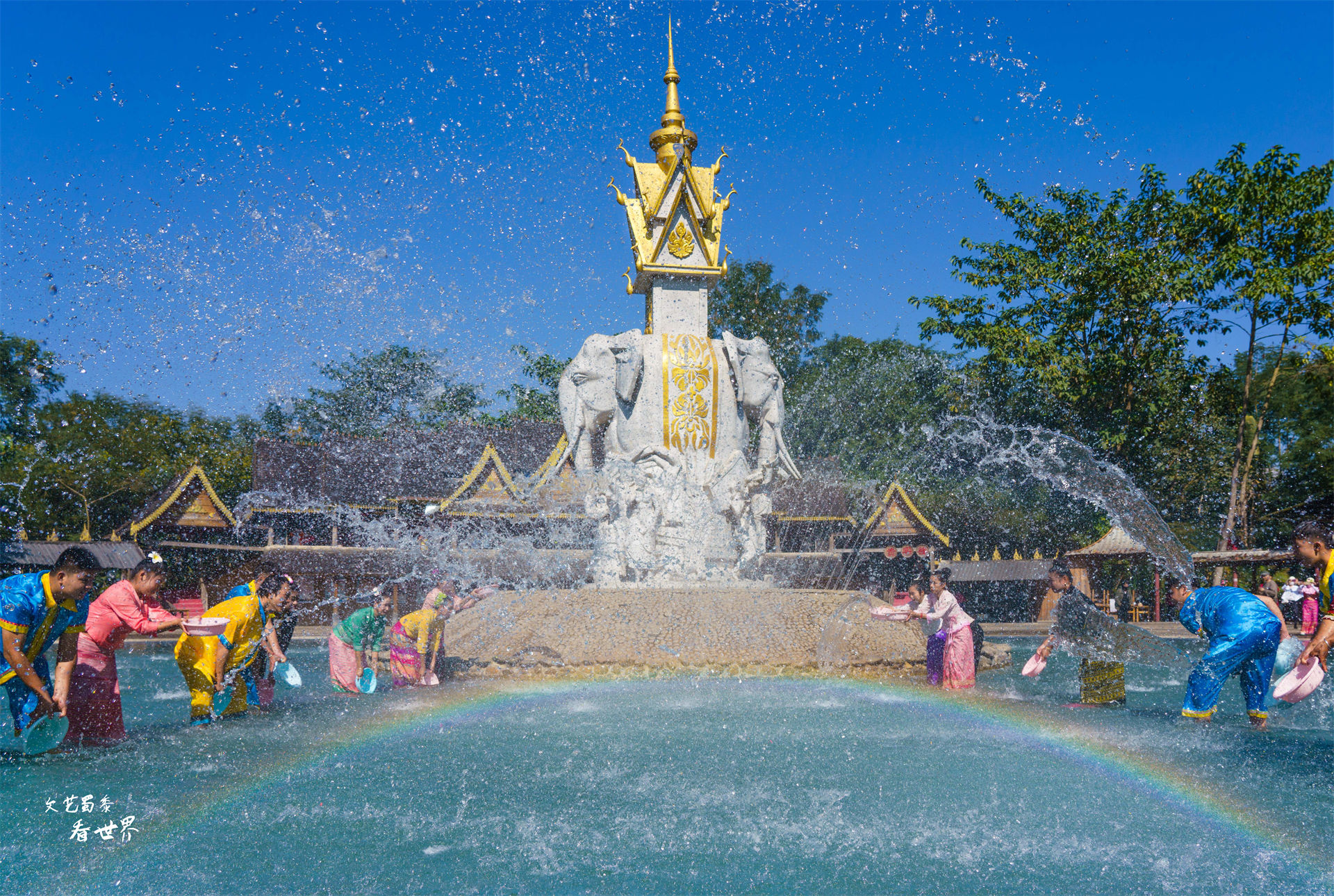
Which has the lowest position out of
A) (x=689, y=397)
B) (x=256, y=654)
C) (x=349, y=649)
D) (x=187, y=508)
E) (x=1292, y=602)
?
(x=1292, y=602)

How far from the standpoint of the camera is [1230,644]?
6.84 metres

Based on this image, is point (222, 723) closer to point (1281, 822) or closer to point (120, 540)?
point (1281, 822)

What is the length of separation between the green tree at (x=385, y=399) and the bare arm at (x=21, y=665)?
29.9 metres

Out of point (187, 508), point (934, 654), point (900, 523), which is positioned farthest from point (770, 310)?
point (934, 654)

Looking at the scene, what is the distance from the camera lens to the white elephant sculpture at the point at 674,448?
39.4 feet

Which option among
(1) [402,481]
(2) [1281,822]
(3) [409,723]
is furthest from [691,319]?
(1) [402,481]

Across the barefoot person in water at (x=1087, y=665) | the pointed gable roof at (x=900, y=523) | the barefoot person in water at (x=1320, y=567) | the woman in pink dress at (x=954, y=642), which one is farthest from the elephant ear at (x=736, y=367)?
the pointed gable roof at (x=900, y=523)

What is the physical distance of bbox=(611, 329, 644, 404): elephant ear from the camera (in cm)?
1262

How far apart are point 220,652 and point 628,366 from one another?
662cm

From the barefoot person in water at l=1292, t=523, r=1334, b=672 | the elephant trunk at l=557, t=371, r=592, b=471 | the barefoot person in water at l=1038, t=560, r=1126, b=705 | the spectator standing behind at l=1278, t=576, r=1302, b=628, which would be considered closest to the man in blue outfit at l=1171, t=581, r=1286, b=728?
the barefoot person in water at l=1292, t=523, r=1334, b=672

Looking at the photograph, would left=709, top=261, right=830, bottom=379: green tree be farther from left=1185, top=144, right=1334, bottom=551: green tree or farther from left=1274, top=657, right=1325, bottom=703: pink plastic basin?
left=1274, top=657, right=1325, bottom=703: pink plastic basin

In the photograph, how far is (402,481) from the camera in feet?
92.7

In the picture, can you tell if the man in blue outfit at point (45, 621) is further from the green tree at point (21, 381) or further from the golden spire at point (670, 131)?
the green tree at point (21, 381)

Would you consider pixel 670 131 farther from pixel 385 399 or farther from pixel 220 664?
pixel 385 399
